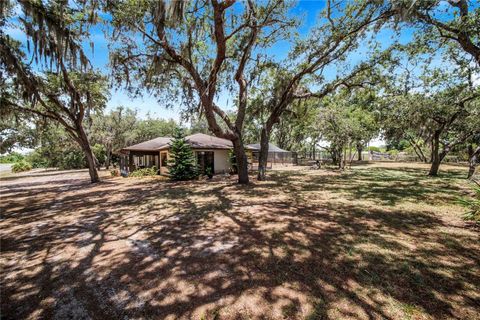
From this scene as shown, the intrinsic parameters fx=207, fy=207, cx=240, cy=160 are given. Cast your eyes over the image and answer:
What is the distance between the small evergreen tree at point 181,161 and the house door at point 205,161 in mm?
1734

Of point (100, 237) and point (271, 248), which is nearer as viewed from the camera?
point (271, 248)

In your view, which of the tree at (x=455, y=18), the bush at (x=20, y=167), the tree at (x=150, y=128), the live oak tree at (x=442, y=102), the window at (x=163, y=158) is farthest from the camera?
the tree at (x=150, y=128)

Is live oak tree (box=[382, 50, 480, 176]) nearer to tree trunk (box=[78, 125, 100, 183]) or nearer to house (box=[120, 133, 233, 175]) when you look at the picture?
house (box=[120, 133, 233, 175])

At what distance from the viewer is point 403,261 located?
3.29 m

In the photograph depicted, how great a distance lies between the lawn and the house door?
32.2ft

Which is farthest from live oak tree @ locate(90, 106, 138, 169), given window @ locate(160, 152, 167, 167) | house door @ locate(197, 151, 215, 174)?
house door @ locate(197, 151, 215, 174)

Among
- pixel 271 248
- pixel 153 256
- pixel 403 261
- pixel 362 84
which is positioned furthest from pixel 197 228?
pixel 362 84

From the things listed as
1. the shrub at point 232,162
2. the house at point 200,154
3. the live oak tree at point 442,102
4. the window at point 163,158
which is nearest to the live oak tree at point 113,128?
the house at point 200,154

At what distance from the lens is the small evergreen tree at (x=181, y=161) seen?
13781mm

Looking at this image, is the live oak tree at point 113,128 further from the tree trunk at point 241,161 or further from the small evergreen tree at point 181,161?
the tree trunk at point 241,161

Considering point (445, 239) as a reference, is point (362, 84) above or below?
above

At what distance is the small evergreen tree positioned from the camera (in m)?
13.8

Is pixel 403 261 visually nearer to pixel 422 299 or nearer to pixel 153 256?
pixel 422 299

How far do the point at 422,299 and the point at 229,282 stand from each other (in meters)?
2.36
